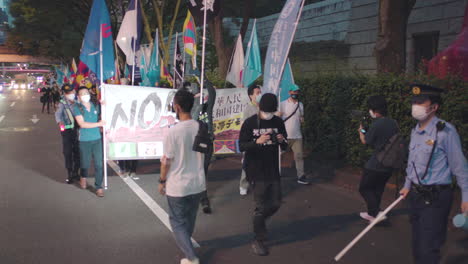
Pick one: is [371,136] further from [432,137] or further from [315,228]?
[432,137]

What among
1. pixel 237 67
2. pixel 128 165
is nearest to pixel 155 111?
pixel 128 165

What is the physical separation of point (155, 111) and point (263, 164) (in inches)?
143

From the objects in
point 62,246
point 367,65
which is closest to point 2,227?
point 62,246

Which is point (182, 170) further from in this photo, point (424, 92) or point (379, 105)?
point (379, 105)

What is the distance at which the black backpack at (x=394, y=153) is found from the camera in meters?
4.75

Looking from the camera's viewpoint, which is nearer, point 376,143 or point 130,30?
point 376,143

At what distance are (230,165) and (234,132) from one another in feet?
2.73

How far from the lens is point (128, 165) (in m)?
9.45

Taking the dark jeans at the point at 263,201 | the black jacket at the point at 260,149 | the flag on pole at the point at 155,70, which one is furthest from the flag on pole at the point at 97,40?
the flag on pole at the point at 155,70

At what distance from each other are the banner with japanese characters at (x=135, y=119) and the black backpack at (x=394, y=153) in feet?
12.4

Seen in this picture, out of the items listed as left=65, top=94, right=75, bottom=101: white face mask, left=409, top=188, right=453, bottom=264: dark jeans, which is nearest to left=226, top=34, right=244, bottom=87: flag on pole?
left=65, top=94, right=75, bottom=101: white face mask

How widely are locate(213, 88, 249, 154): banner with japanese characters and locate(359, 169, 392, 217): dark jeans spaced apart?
13.7ft

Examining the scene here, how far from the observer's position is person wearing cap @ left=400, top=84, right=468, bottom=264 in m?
3.62

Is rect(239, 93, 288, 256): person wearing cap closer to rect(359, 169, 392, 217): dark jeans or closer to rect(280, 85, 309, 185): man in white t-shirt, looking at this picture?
rect(359, 169, 392, 217): dark jeans
